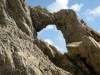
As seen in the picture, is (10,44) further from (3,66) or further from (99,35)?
(99,35)

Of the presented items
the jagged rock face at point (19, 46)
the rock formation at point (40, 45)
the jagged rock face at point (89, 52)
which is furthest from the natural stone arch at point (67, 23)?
the jagged rock face at point (89, 52)

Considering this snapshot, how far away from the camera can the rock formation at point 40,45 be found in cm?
1956

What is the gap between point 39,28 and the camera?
29.0 metres

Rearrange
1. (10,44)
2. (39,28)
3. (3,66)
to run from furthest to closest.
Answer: (39,28) → (10,44) → (3,66)

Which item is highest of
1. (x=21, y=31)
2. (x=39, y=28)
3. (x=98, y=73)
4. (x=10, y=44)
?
(x=39, y=28)

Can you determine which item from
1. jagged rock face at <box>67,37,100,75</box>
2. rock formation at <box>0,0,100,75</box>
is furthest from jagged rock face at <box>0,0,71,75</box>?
jagged rock face at <box>67,37,100,75</box>

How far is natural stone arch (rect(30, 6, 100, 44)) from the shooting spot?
2964cm

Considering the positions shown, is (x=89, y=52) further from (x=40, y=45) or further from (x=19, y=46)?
(x=19, y=46)

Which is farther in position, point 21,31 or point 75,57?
point 75,57

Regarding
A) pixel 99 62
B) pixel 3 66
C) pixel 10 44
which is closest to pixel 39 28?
pixel 99 62

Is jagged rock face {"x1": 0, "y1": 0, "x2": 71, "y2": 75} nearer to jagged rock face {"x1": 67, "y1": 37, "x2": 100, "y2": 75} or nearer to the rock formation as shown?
the rock formation

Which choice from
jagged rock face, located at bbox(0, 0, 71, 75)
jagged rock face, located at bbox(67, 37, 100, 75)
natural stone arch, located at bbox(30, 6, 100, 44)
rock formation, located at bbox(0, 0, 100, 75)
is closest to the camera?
jagged rock face, located at bbox(0, 0, 71, 75)

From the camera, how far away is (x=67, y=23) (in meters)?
30.0

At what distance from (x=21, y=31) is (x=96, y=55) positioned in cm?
579
